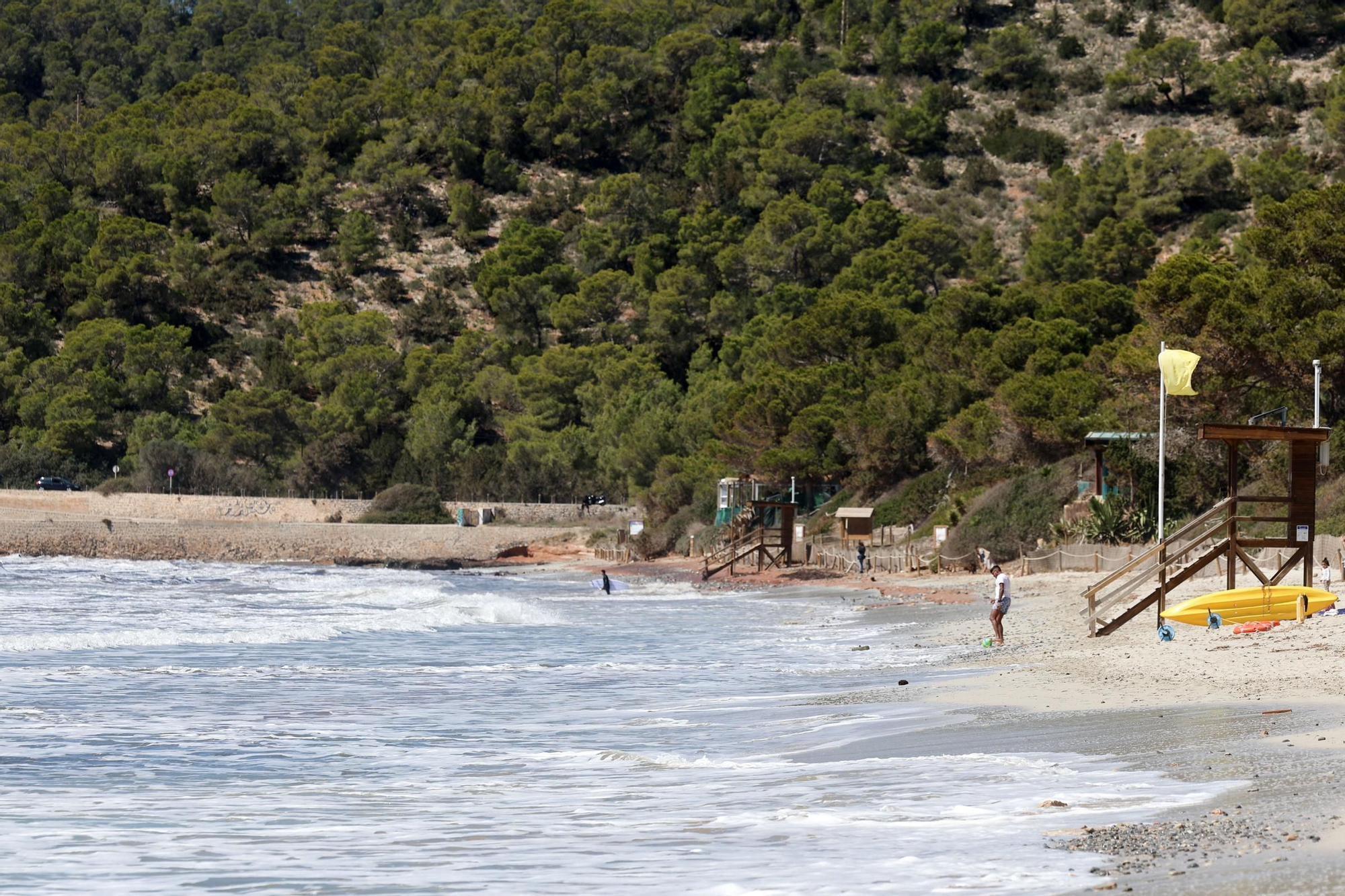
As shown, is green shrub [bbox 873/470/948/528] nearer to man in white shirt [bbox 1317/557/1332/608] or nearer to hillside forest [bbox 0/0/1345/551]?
hillside forest [bbox 0/0/1345/551]

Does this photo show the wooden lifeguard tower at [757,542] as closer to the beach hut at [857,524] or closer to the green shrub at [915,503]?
the beach hut at [857,524]

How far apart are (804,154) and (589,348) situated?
33550mm

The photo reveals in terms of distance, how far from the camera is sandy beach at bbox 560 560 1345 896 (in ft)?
21.8

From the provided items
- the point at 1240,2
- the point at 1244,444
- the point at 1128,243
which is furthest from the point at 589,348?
the point at 1240,2

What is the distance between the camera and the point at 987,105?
12394 cm

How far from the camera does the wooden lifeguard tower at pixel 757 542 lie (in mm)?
A: 48188

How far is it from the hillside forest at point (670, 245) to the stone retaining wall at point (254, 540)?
739 cm

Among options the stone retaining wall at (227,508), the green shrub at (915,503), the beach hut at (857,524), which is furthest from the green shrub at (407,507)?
the green shrub at (915,503)

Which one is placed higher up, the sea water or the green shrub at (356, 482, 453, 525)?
the green shrub at (356, 482, 453, 525)

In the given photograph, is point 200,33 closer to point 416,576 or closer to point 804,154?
point 804,154

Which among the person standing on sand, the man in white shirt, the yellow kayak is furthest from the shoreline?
the man in white shirt

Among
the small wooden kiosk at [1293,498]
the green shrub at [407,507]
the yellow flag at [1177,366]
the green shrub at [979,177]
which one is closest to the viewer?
the small wooden kiosk at [1293,498]

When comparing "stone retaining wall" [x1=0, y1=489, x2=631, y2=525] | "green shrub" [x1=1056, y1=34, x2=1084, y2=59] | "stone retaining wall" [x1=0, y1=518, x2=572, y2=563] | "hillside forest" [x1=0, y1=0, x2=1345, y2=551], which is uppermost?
"green shrub" [x1=1056, y1=34, x2=1084, y2=59]

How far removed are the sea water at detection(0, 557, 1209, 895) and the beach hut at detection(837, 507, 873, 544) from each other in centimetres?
2604
